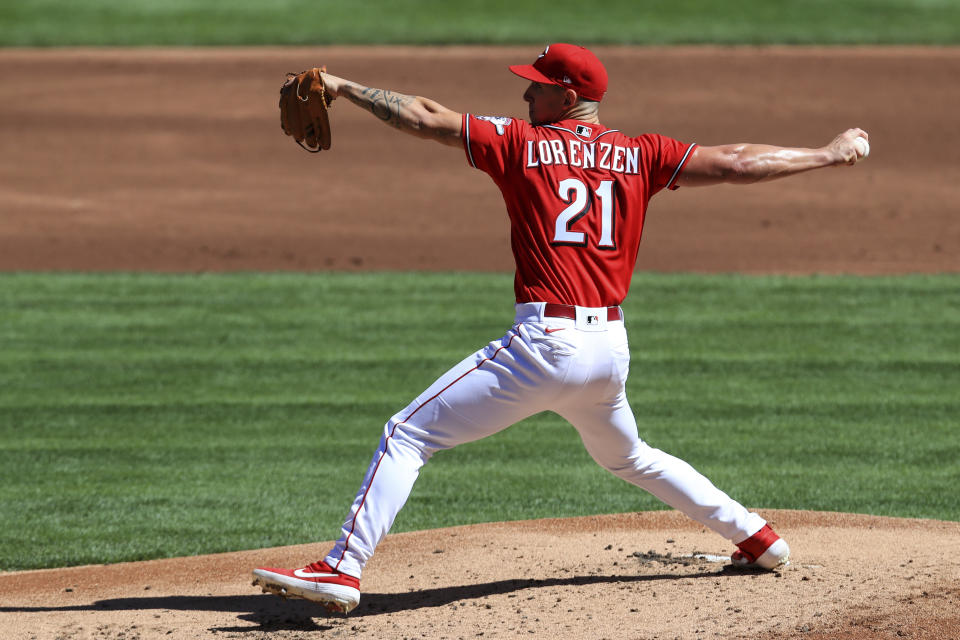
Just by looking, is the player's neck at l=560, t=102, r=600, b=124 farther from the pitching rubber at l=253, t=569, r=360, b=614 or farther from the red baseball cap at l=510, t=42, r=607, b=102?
the pitching rubber at l=253, t=569, r=360, b=614

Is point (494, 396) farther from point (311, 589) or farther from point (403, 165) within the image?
point (403, 165)

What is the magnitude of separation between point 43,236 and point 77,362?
5.09m

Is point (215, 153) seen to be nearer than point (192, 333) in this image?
No

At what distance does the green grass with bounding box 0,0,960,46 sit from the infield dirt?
0.87m

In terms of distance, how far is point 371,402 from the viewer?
28.9 ft

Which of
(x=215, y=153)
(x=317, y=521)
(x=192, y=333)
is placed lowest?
(x=317, y=521)

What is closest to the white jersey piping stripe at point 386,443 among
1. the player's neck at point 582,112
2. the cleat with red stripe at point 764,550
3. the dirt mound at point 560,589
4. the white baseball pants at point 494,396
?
the white baseball pants at point 494,396

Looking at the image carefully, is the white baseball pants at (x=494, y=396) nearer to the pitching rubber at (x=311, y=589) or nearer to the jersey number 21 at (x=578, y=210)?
the pitching rubber at (x=311, y=589)

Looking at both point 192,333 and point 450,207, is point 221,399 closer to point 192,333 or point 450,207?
point 192,333

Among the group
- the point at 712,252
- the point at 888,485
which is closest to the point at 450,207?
the point at 712,252

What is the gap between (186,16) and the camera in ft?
77.8

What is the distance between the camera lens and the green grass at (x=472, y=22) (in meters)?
21.3

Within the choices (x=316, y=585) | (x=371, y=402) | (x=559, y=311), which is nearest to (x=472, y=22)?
(x=371, y=402)

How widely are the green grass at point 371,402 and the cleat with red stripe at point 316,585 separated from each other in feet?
6.38
